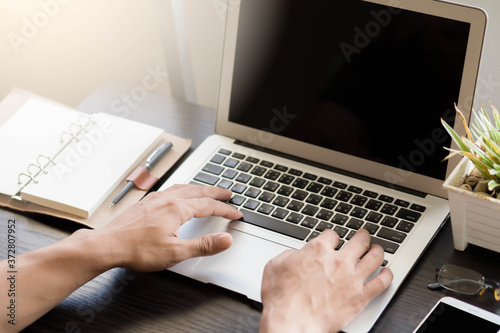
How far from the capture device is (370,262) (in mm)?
879

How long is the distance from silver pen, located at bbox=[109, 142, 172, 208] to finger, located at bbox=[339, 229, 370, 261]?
42 centimetres

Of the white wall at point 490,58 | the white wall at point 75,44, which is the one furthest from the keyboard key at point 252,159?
the white wall at point 75,44

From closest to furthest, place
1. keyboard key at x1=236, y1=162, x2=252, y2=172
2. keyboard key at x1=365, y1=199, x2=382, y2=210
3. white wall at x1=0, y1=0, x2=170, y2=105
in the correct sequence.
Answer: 1. keyboard key at x1=365, y1=199, x2=382, y2=210
2. keyboard key at x1=236, y1=162, x2=252, y2=172
3. white wall at x1=0, y1=0, x2=170, y2=105

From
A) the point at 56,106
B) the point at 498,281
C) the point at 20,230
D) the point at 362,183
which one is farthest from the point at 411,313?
the point at 56,106

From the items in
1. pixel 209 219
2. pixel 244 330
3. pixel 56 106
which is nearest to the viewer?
Result: pixel 244 330

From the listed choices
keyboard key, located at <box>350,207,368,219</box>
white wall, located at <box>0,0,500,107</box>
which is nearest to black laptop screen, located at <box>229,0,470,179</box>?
keyboard key, located at <box>350,207,368,219</box>

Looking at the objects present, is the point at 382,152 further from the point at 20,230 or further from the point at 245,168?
the point at 20,230

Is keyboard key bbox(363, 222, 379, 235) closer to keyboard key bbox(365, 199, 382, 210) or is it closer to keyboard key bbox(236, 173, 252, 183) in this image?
keyboard key bbox(365, 199, 382, 210)

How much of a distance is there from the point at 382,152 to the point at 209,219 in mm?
319

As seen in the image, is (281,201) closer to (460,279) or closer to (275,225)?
(275,225)

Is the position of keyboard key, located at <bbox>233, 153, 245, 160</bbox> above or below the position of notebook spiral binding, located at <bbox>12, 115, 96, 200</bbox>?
above

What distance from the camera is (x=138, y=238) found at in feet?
3.03

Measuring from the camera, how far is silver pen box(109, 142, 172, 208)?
108 centimetres

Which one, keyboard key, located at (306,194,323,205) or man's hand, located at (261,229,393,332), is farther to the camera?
keyboard key, located at (306,194,323,205)
